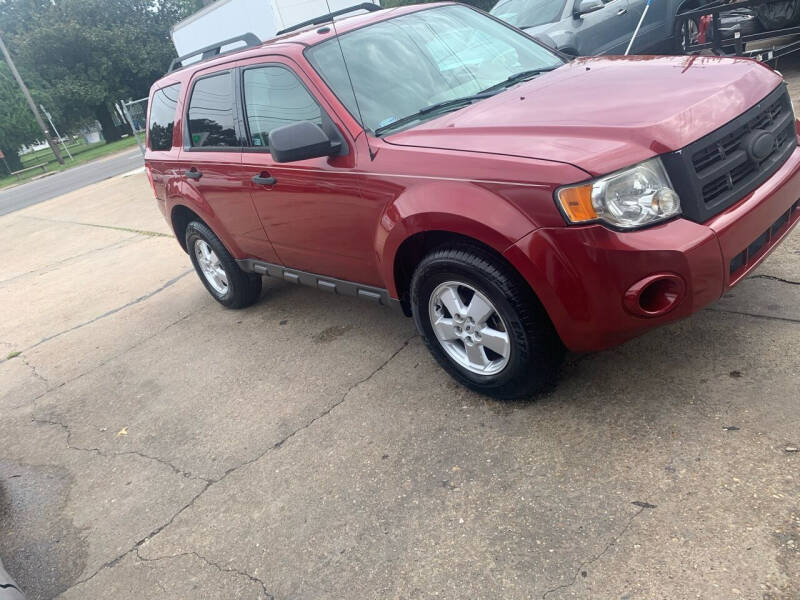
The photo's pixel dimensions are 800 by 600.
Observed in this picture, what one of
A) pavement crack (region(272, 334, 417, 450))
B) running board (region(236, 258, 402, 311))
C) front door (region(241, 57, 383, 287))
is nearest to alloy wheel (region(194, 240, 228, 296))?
running board (region(236, 258, 402, 311))

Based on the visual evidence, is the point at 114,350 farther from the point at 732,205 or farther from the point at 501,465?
the point at 732,205

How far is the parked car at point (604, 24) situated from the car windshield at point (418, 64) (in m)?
3.92

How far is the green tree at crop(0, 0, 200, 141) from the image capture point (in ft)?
127

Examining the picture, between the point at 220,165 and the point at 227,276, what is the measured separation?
3.61 ft

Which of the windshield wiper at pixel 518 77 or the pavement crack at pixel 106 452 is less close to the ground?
the windshield wiper at pixel 518 77

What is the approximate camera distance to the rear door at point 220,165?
421 cm

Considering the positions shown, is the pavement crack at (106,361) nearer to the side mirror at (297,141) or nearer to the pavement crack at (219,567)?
the pavement crack at (219,567)

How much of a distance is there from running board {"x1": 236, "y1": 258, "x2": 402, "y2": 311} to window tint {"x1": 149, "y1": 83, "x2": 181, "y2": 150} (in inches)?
47.6

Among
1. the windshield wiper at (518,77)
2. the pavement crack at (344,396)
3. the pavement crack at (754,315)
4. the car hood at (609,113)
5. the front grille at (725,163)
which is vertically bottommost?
the pavement crack at (754,315)

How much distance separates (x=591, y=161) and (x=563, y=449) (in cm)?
122

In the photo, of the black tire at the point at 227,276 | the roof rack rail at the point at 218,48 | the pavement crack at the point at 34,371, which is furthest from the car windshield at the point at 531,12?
the pavement crack at the point at 34,371

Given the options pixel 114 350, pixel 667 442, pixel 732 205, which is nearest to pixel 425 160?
pixel 732 205

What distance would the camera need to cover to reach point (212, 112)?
4441 millimetres

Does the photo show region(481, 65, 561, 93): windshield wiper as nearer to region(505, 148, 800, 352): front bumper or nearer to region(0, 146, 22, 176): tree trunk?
region(505, 148, 800, 352): front bumper
